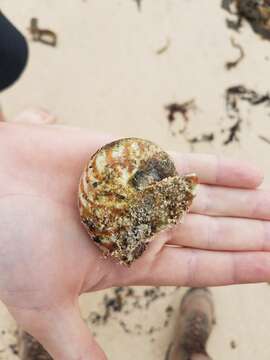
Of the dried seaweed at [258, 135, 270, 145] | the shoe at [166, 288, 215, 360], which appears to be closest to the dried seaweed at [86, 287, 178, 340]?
the shoe at [166, 288, 215, 360]

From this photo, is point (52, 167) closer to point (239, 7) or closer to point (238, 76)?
point (238, 76)

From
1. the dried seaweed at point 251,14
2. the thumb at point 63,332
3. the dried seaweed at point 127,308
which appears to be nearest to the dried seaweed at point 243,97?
the dried seaweed at point 251,14

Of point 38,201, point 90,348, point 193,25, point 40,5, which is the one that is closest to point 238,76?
point 193,25

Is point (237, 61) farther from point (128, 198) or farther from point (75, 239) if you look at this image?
point (75, 239)

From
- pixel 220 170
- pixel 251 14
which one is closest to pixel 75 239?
pixel 220 170

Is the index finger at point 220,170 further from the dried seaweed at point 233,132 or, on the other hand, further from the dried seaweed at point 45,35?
the dried seaweed at point 45,35
